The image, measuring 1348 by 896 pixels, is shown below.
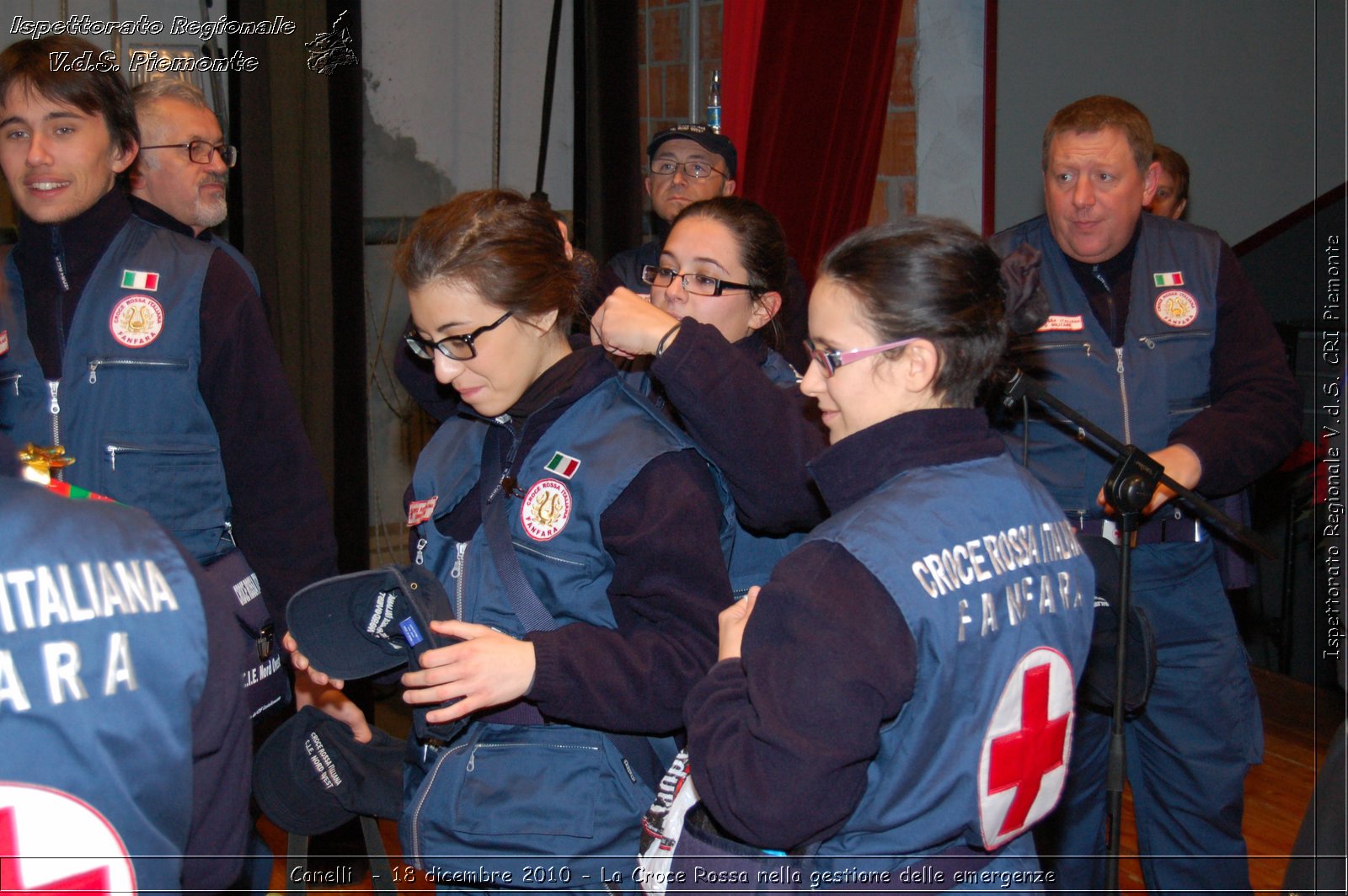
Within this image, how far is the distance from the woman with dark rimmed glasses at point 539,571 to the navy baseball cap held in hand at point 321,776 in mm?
313

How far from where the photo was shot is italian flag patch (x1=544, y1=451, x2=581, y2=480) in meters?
1.60

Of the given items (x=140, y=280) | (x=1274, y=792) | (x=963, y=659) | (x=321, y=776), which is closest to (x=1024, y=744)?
(x=963, y=659)

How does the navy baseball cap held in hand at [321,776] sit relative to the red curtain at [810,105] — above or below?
below

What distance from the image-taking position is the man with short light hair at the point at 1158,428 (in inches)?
95.6

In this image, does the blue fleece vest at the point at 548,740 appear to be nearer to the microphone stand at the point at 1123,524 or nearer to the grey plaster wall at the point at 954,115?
the microphone stand at the point at 1123,524

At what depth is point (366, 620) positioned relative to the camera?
5.14 ft

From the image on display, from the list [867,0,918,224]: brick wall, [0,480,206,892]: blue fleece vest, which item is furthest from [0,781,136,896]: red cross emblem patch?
[867,0,918,224]: brick wall

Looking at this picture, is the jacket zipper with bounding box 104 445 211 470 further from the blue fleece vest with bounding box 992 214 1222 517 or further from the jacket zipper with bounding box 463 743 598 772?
the blue fleece vest with bounding box 992 214 1222 517

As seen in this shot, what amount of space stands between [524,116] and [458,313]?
3.33 m

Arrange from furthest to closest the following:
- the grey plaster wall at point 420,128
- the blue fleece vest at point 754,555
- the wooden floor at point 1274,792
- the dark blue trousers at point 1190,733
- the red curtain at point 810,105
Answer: the grey plaster wall at point 420,128, the red curtain at point 810,105, the wooden floor at point 1274,792, the dark blue trousers at point 1190,733, the blue fleece vest at point 754,555

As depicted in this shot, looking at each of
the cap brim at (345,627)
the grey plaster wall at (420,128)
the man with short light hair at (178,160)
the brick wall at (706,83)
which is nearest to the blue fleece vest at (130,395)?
the man with short light hair at (178,160)

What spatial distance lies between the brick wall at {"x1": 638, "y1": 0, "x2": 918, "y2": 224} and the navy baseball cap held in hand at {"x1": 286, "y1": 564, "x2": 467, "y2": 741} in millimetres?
2730

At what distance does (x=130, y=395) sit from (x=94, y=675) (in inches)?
47.8

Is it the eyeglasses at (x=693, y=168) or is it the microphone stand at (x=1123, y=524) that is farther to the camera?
the eyeglasses at (x=693, y=168)
